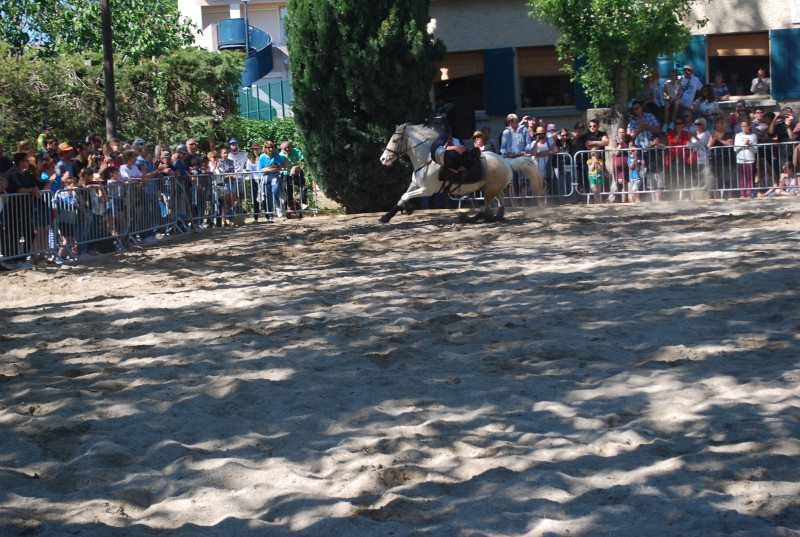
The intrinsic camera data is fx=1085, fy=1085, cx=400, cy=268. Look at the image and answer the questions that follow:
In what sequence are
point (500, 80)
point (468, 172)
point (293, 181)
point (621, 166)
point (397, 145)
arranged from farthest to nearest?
point (500, 80) → point (293, 181) → point (621, 166) → point (397, 145) → point (468, 172)

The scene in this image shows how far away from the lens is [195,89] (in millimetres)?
27531

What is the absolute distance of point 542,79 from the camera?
2503 cm

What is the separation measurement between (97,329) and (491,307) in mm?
3796

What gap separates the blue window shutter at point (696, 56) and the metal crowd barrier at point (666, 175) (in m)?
4.42

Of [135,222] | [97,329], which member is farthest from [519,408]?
[135,222]

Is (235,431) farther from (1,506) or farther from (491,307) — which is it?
(491,307)

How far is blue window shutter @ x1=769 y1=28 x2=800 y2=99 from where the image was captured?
23.1m

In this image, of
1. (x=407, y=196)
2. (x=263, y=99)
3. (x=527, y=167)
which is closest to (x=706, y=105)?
(x=527, y=167)

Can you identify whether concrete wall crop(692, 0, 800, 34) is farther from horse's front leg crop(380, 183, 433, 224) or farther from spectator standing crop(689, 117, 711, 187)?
horse's front leg crop(380, 183, 433, 224)

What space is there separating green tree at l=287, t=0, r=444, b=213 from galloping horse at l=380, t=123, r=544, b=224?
11.4 feet

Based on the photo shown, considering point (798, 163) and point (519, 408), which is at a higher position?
point (798, 163)

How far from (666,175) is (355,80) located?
20.3ft

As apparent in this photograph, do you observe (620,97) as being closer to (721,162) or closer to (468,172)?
(721,162)

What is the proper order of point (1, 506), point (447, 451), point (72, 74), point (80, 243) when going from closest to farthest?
1. point (1, 506)
2. point (447, 451)
3. point (80, 243)
4. point (72, 74)
